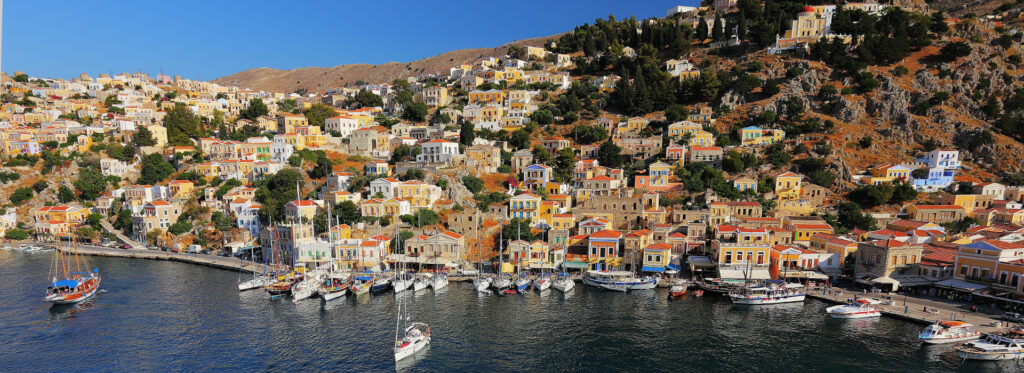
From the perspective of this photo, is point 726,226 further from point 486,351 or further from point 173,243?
point 173,243

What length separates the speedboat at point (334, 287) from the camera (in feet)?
141

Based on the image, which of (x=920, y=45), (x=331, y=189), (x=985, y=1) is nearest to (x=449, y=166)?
(x=331, y=189)

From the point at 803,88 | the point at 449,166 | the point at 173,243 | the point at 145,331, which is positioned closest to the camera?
the point at 145,331

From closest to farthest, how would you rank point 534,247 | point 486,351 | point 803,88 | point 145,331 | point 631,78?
1. point 486,351
2. point 145,331
3. point 534,247
4. point 803,88
5. point 631,78

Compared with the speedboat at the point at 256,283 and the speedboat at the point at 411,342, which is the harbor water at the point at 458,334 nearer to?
the speedboat at the point at 411,342

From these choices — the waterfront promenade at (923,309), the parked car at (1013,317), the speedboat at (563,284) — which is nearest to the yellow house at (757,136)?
the waterfront promenade at (923,309)

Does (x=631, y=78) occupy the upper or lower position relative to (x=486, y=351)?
upper

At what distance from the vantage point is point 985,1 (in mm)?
116500

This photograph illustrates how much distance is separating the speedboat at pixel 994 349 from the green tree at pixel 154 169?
308 feet

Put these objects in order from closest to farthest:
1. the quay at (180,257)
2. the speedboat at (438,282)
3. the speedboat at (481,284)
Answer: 1. the speedboat at (481,284)
2. the speedboat at (438,282)
3. the quay at (180,257)

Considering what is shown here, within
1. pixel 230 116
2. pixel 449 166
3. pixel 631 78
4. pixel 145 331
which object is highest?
pixel 631 78

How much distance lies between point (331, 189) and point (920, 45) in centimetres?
10176

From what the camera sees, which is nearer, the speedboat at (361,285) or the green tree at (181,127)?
the speedboat at (361,285)

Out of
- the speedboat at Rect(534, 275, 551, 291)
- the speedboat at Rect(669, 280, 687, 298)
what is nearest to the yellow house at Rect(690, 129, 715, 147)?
the speedboat at Rect(669, 280, 687, 298)
